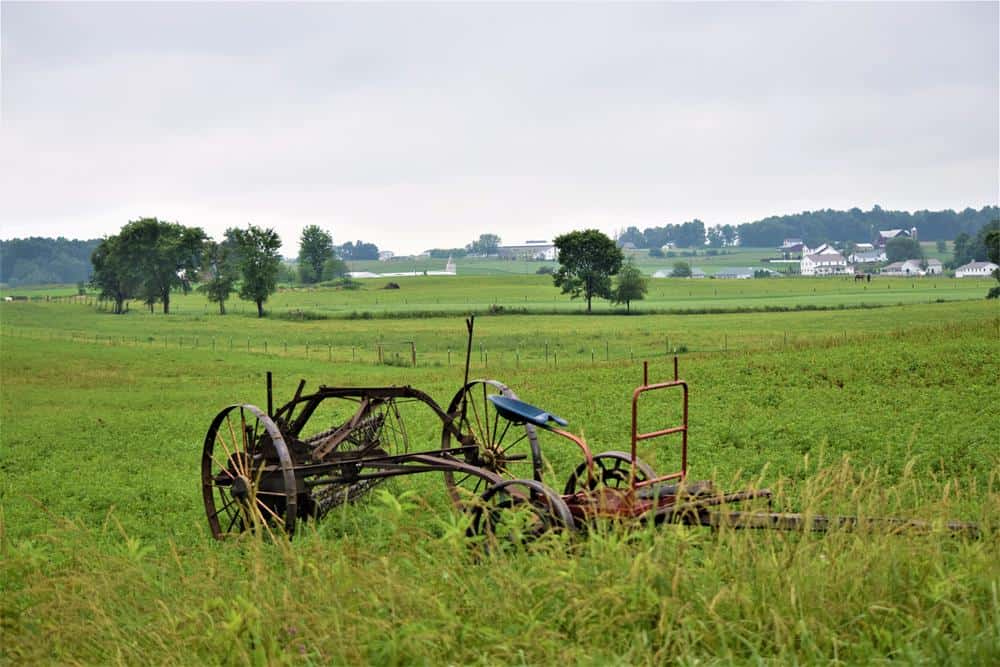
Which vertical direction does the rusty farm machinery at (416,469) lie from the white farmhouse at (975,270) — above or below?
below

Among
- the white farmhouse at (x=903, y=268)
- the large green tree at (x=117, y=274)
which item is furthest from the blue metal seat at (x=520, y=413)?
the white farmhouse at (x=903, y=268)

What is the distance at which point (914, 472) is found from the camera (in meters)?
15.5

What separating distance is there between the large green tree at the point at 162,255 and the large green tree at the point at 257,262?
980cm

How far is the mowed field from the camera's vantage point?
20.8 feet

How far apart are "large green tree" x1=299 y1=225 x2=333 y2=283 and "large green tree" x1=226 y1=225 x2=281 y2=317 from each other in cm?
5051

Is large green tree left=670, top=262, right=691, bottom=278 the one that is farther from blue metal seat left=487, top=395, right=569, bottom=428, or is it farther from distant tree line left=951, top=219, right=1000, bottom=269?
blue metal seat left=487, top=395, right=569, bottom=428

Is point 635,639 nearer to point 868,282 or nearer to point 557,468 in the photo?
point 557,468

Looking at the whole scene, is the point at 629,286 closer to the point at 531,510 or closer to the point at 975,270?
the point at 531,510

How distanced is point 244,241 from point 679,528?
10207 centimetres

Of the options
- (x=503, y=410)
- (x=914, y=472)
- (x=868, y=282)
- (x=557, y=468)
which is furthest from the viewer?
(x=868, y=282)

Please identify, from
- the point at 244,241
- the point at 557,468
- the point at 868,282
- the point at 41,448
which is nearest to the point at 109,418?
the point at 41,448

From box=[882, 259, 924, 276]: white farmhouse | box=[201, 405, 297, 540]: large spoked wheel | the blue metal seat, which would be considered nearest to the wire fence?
box=[201, 405, 297, 540]: large spoked wheel

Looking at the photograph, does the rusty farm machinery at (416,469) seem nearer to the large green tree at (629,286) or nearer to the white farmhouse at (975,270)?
the large green tree at (629,286)

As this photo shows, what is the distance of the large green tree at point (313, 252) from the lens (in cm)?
15862
